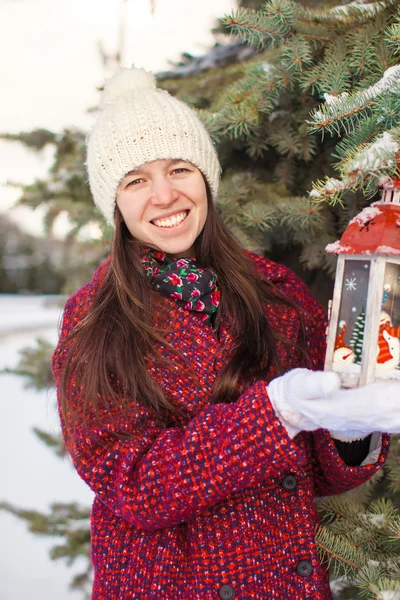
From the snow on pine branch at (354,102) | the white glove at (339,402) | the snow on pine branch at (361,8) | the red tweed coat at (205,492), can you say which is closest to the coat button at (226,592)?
the red tweed coat at (205,492)

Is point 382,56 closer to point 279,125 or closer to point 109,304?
point 279,125

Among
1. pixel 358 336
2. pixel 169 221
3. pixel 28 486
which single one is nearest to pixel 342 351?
pixel 358 336

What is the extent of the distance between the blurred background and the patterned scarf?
32 centimetres

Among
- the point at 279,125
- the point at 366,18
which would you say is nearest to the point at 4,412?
the point at 279,125

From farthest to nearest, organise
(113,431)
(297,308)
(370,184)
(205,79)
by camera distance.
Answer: (205,79) → (297,308) → (113,431) → (370,184)

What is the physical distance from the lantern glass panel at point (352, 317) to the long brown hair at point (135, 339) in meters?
0.42

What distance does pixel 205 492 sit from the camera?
1103 millimetres

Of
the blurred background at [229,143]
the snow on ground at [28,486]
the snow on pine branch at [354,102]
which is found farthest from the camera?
the snow on ground at [28,486]

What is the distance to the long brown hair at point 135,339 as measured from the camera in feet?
4.30

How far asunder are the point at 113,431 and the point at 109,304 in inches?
14.0

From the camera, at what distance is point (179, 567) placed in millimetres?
1258

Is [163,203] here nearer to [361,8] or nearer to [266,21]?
[266,21]

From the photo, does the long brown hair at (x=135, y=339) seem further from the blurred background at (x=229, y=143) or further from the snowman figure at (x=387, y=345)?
the snowman figure at (x=387, y=345)

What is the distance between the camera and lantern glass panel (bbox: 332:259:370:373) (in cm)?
95
